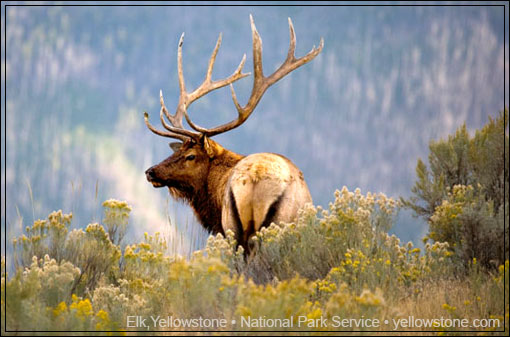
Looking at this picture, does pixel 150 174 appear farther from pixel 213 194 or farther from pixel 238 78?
pixel 238 78

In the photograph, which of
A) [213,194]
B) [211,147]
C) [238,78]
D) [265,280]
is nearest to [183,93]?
[238,78]

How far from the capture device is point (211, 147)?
849cm

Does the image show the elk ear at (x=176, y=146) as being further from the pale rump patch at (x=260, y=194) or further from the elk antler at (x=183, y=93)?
the pale rump patch at (x=260, y=194)

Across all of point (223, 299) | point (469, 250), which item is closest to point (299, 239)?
point (469, 250)

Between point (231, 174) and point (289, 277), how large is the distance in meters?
2.08

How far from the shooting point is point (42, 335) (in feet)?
13.7

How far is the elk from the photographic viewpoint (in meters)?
7.14

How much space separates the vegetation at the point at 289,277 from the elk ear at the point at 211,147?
1.86m

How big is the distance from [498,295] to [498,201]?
2418mm

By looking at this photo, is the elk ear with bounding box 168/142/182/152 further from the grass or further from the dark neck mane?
the grass

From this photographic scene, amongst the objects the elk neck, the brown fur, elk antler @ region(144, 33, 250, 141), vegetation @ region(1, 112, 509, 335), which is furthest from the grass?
elk antler @ region(144, 33, 250, 141)

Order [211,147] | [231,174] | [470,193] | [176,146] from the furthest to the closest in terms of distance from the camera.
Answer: [176,146]
[211,147]
[231,174]
[470,193]

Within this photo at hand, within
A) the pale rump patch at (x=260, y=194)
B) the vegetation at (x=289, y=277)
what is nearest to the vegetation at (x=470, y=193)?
the vegetation at (x=289, y=277)

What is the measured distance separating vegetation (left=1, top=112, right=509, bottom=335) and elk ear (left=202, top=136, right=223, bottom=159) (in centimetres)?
186
